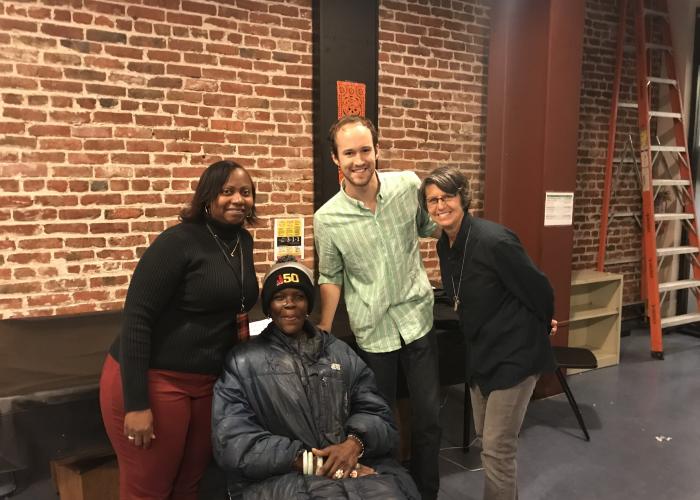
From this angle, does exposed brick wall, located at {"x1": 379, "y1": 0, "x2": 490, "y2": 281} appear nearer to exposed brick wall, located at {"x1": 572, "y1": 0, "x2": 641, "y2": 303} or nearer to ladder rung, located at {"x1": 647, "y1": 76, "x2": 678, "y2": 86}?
exposed brick wall, located at {"x1": 572, "y1": 0, "x2": 641, "y2": 303}

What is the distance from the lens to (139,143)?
313cm

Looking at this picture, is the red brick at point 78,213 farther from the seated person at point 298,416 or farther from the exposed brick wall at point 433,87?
the exposed brick wall at point 433,87

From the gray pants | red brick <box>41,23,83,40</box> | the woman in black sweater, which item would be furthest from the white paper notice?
red brick <box>41,23,83,40</box>

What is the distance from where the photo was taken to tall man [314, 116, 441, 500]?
2150mm

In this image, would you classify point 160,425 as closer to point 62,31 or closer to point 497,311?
point 497,311

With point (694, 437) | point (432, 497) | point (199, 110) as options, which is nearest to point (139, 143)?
point (199, 110)

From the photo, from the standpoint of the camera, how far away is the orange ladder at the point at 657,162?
461 centimetres

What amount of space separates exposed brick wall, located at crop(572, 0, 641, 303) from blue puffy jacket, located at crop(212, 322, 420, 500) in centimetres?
365

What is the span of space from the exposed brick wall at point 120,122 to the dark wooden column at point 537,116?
147cm

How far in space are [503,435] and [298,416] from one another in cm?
75

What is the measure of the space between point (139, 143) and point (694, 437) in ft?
12.0

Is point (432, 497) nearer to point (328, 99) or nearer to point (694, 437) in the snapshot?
point (694, 437)

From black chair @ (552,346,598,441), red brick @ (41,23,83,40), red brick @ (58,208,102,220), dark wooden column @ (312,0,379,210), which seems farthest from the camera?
dark wooden column @ (312,0,379,210)

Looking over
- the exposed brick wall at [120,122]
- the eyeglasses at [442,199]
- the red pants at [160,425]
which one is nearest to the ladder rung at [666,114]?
the exposed brick wall at [120,122]
